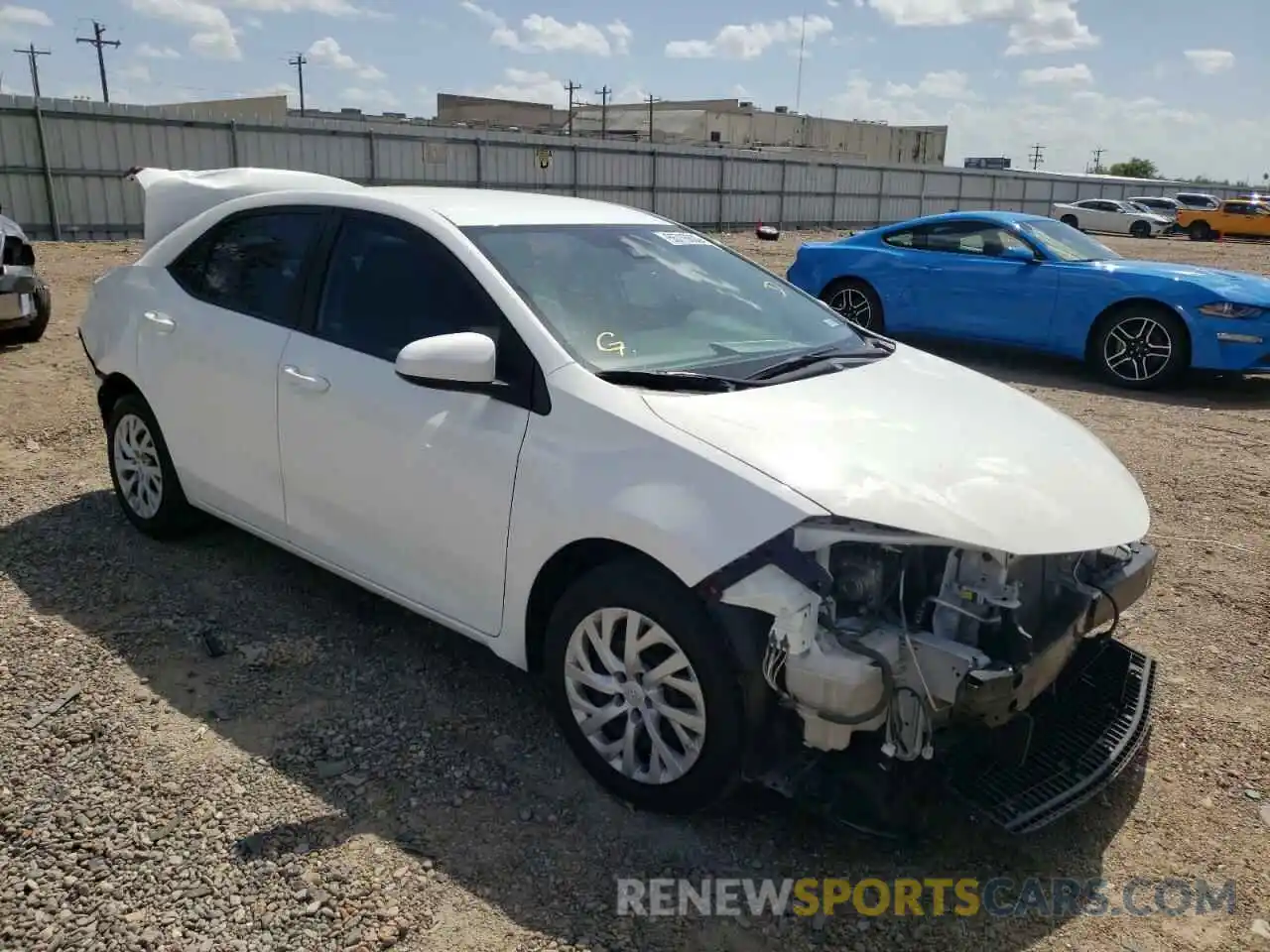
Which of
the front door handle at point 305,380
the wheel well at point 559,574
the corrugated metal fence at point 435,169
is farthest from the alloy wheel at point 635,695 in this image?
the corrugated metal fence at point 435,169

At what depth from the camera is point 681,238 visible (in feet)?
13.5

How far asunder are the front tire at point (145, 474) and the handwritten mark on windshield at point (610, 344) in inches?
92.8

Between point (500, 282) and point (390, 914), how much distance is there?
1871 mm

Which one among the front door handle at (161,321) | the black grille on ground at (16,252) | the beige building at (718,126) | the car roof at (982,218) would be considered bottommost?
the black grille on ground at (16,252)

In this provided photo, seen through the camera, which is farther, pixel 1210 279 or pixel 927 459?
pixel 1210 279

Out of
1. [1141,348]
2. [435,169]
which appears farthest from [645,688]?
[435,169]

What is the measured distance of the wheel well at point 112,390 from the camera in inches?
184

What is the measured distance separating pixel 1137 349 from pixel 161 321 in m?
7.62

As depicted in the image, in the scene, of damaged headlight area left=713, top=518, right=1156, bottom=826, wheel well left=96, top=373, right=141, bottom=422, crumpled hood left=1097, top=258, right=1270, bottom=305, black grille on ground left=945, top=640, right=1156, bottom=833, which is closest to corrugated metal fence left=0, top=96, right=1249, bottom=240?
wheel well left=96, top=373, right=141, bottom=422

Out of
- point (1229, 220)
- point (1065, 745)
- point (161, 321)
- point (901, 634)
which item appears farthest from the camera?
point (1229, 220)

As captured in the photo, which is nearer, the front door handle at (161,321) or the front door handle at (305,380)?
the front door handle at (305,380)

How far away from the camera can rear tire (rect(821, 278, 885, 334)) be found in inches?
399

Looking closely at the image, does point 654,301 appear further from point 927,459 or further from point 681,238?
point 927,459

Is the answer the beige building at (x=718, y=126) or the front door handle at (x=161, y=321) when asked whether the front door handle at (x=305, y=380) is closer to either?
the front door handle at (x=161, y=321)
